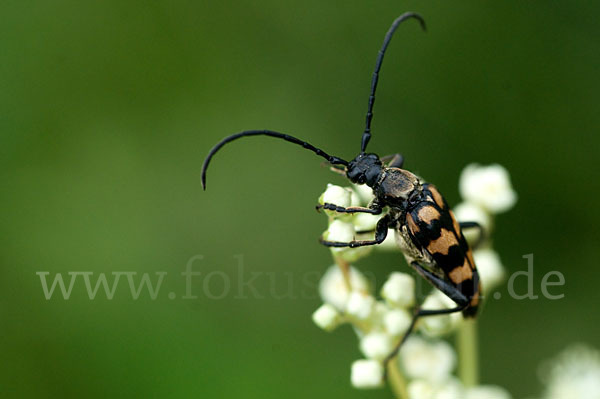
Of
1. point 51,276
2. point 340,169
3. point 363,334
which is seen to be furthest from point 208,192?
point 363,334

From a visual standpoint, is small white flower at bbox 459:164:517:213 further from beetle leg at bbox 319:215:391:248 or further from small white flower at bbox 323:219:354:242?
small white flower at bbox 323:219:354:242

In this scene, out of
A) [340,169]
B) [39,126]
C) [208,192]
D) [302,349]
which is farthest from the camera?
[208,192]

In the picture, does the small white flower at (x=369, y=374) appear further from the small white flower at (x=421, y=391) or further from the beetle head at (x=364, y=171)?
the beetle head at (x=364, y=171)

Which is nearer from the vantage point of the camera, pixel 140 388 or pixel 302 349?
pixel 140 388

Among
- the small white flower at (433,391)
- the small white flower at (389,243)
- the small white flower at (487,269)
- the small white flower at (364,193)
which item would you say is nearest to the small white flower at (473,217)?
the small white flower at (487,269)

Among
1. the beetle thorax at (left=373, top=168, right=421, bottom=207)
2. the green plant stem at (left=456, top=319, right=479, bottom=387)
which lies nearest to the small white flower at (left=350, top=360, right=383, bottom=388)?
the green plant stem at (left=456, top=319, right=479, bottom=387)

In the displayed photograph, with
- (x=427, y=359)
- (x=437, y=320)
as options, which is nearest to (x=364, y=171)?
(x=437, y=320)

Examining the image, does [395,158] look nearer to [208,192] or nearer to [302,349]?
[302,349]
